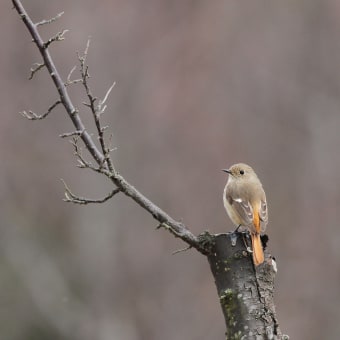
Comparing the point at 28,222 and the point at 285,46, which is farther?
the point at 285,46

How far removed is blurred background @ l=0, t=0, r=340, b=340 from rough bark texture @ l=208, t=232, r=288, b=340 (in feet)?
32.1

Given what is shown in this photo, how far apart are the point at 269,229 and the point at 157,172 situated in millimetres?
1899

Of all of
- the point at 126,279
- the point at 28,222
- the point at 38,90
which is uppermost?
the point at 38,90

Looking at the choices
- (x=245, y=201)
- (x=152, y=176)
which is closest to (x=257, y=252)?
(x=245, y=201)

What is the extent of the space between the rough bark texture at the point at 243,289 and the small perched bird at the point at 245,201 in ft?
2.70

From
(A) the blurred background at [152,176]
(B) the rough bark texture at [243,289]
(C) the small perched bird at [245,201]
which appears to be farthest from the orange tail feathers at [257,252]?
(A) the blurred background at [152,176]

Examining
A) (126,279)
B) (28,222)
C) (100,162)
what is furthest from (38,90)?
(100,162)

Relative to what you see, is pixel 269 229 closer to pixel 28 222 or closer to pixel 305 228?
pixel 305 228

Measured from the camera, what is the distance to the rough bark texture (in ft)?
13.8

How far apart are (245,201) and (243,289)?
5.27ft

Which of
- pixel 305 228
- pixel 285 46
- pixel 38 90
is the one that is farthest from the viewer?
pixel 285 46

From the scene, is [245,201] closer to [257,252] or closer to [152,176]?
[257,252]

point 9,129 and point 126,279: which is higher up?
point 9,129

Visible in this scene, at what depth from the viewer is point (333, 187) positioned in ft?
51.2
